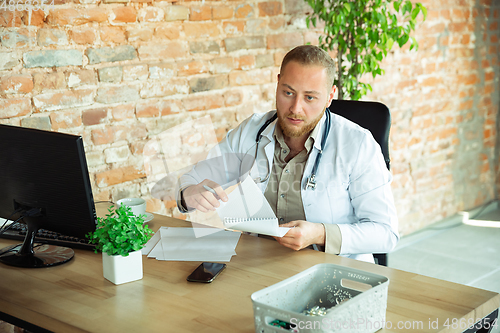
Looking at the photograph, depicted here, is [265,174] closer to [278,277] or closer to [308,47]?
[308,47]

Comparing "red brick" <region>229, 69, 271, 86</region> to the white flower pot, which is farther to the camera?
"red brick" <region>229, 69, 271, 86</region>

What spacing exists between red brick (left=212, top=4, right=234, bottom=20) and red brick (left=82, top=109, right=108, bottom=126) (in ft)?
2.52

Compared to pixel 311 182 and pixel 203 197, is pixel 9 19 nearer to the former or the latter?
pixel 203 197

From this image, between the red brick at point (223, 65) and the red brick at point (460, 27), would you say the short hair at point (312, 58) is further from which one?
the red brick at point (460, 27)

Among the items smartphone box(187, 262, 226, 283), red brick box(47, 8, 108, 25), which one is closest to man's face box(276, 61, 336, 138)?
smartphone box(187, 262, 226, 283)

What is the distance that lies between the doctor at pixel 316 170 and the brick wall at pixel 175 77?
259 mm

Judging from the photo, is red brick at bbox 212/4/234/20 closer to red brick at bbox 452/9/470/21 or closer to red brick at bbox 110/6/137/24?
red brick at bbox 110/6/137/24

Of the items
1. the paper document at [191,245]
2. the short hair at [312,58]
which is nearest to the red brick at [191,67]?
the short hair at [312,58]

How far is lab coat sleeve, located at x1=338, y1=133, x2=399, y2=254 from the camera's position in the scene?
168cm

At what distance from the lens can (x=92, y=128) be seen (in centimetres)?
229

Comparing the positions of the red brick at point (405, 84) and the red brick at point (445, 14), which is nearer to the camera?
the red brick at point (405, 84)

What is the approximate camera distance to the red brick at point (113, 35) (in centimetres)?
226

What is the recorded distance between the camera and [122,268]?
4.50 feet

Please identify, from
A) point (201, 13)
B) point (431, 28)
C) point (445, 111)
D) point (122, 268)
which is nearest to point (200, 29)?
point (201, 13)
